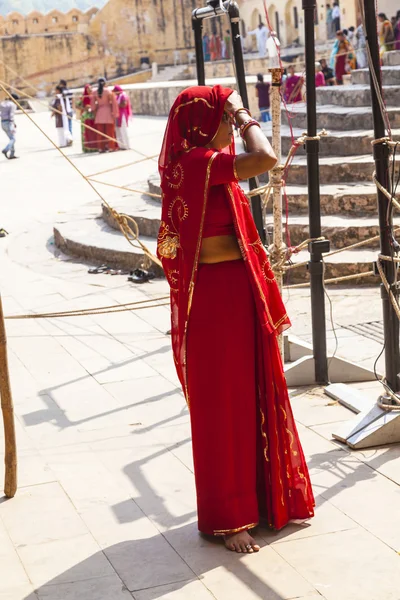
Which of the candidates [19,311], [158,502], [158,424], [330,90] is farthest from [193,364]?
[330,90]

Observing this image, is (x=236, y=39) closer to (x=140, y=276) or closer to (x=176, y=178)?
(x=176, y=178)

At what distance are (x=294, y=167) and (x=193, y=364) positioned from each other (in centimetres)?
648

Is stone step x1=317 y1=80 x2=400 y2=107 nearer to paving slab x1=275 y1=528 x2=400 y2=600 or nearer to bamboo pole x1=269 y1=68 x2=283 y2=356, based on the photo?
bamboo pole x1=269 y1=68 x2=283 y2=356

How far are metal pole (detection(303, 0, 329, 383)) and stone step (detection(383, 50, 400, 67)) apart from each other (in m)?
8.51

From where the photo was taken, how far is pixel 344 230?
27.5 ft

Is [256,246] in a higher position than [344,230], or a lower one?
higher

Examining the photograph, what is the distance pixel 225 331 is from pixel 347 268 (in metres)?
4.56

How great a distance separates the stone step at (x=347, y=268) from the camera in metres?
7.81

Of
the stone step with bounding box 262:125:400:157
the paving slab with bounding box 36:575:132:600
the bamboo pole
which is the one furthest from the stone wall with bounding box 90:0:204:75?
the paving slab with bounding box 36:575:132:600

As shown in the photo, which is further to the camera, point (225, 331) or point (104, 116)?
point (104, 116)

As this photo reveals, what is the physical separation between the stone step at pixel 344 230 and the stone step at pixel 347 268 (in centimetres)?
26

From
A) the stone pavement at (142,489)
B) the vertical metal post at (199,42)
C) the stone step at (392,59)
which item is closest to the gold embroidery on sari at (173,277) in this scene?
the stone pavement at (142,489)

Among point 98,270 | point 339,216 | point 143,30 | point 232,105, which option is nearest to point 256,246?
point 232,105

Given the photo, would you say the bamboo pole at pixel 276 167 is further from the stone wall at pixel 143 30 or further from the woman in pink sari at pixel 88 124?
the stone wall at pixel 143 30
